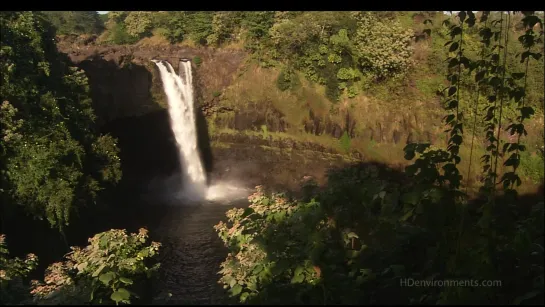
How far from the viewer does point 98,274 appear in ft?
19.4

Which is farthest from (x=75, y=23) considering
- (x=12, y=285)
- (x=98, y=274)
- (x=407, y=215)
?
(x=407, y=215)

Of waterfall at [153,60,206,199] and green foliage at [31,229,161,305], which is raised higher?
waterfall at [153,60,206,199]

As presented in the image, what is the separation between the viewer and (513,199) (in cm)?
332

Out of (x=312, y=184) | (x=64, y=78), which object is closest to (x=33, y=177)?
(x=64, y=78)

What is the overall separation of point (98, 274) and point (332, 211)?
12.2ft

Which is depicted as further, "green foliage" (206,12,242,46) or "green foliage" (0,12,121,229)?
"green foliage" (206,12,242,46)

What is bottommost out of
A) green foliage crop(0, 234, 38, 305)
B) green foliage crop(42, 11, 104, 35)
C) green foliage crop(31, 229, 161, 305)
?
green foliage crop(0, 234, 38, 305)

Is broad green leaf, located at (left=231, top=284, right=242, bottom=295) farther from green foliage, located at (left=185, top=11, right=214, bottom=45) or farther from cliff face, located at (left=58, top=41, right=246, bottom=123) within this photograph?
green foliage, located at (left=185, top=11, right=214, bottom=45)

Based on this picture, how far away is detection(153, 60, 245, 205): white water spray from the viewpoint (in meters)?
28.2

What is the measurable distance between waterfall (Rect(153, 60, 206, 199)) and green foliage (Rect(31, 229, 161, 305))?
20450mm

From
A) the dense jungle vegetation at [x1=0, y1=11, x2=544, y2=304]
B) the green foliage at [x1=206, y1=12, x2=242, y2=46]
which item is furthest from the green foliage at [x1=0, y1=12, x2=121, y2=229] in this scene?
the green foliage at [x1=206, y1=12, x2=242, y2=46]

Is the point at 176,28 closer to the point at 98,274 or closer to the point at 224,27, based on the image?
the point at 224,27

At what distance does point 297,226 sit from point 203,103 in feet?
89.3

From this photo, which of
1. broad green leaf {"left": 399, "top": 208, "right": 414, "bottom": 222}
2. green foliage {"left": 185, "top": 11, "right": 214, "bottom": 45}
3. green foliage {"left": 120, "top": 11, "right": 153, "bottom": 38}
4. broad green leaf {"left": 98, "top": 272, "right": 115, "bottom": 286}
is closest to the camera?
broad green leaf {"left": 399, "top": 208, "right": 414, "bottom": 222}
